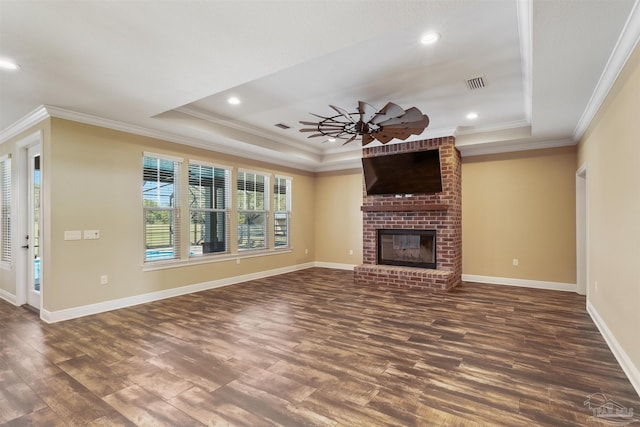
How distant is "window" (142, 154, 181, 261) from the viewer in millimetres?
4980

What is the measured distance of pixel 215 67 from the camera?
2.87m

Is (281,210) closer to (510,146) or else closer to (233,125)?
(233,125)

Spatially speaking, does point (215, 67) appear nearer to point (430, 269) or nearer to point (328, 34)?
point (328, 34)

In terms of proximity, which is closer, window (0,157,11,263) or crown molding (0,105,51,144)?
crown molding (0,105,51,144)

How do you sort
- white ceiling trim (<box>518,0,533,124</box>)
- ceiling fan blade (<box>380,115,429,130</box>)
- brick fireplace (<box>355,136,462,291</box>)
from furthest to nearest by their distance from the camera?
brick fireplace (<box>355,136,462,291</box>) → ceiling fan blade (<box>380,115,429,130</box>) → white ceiling trim (<box>518,0,533,124</box>)

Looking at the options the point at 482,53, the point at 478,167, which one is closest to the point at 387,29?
the point at 482,53

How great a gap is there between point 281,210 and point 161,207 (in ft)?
9.63

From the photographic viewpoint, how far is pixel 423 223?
6117mm

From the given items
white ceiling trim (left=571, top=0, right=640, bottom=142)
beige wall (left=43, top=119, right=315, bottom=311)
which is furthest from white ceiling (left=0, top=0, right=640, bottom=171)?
beige wall (left=43, top=119, right=315, bottom=311)

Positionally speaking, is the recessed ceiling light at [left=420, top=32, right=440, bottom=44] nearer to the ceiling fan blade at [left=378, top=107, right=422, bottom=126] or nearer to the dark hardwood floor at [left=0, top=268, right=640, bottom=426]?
the ceiling fan blade at [left=378, top=107, right=422, bottom=126]

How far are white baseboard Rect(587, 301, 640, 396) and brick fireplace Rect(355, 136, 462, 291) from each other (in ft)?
6.89

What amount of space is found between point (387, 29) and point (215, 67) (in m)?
1.52

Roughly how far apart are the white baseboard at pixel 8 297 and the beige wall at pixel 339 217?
18.8 ft

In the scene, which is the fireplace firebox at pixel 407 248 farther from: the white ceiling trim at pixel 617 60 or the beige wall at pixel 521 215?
the white ceiling trim at pixel 617 60
